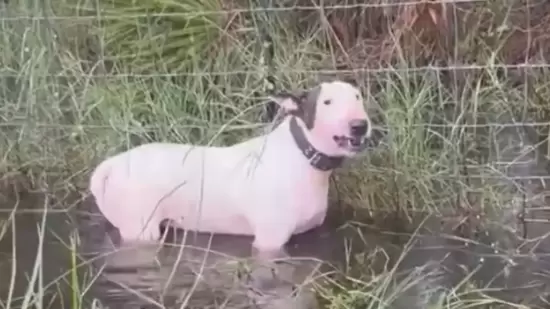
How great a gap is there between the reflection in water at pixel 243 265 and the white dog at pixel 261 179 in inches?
0.6

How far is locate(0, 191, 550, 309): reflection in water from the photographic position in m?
0.86

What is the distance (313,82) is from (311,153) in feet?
0.24

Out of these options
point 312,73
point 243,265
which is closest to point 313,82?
point 312,73

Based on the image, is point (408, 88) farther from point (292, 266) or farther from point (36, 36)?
point (36, 36)

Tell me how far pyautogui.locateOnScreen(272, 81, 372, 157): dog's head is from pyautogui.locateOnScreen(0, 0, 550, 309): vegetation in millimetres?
18

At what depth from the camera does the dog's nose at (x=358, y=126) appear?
87 cm

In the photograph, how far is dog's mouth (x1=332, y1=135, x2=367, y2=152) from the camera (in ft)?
2.87

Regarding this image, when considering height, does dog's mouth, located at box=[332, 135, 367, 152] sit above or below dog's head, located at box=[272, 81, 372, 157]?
below

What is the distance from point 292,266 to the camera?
876 millimetres

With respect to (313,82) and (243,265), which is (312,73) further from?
(243,265)

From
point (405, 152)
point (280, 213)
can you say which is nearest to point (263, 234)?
point (280, 213)

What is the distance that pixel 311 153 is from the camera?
884 mm

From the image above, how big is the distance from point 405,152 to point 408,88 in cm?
6

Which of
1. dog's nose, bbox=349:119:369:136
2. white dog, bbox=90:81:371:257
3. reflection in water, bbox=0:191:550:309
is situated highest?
dog's nose, bbox=349:119:369:136
